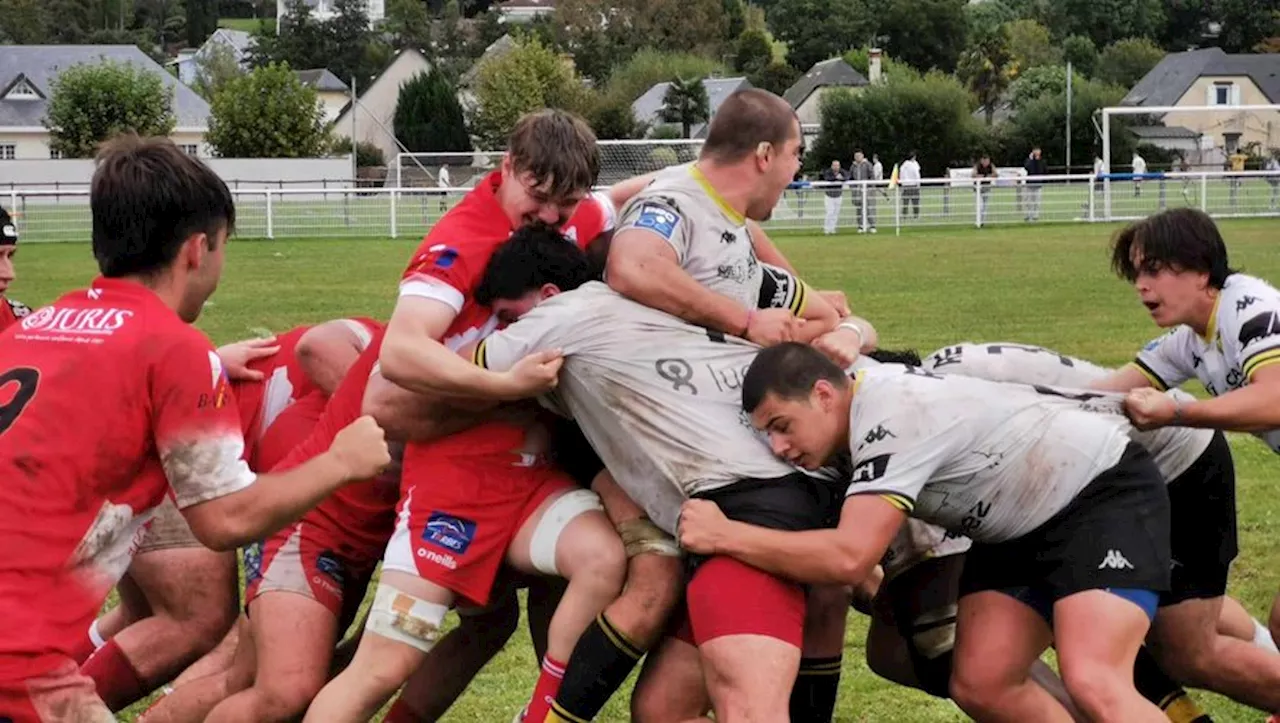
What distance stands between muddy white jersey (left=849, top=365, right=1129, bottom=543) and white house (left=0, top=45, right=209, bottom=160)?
86006mm

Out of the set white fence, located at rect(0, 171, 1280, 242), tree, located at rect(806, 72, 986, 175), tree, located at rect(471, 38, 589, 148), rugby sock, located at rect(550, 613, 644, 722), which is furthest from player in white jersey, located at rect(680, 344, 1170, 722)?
tree, located at rect(471, 38, 589, 148)

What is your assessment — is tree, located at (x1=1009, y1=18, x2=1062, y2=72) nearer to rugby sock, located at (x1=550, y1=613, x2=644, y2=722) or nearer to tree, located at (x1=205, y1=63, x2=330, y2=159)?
tree, located at (x1=205, y1=63, x2=330, y2=159)

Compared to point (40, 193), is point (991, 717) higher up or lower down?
lower down

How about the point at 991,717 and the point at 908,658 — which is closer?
the point at 991,717

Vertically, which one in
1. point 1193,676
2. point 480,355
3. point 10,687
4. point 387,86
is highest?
point 387,86

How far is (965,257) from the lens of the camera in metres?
27.5

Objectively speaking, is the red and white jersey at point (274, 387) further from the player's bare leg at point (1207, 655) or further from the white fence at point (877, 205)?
the white fence at point (877, 205)

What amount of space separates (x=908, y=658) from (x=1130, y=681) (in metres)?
1.06

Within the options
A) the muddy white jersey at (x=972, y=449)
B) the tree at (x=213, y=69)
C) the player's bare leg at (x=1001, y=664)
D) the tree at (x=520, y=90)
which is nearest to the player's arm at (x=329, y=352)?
the muddy white jersey at (x=972, y=449)

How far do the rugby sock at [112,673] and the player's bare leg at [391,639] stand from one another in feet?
3.53

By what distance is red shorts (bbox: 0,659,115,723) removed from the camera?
13.5 feet

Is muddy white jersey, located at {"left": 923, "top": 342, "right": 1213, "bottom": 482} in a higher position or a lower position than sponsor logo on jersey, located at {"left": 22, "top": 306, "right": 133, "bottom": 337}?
lower

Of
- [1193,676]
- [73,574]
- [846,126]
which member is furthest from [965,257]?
[846,126]

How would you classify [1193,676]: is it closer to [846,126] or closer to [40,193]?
[40,193]
